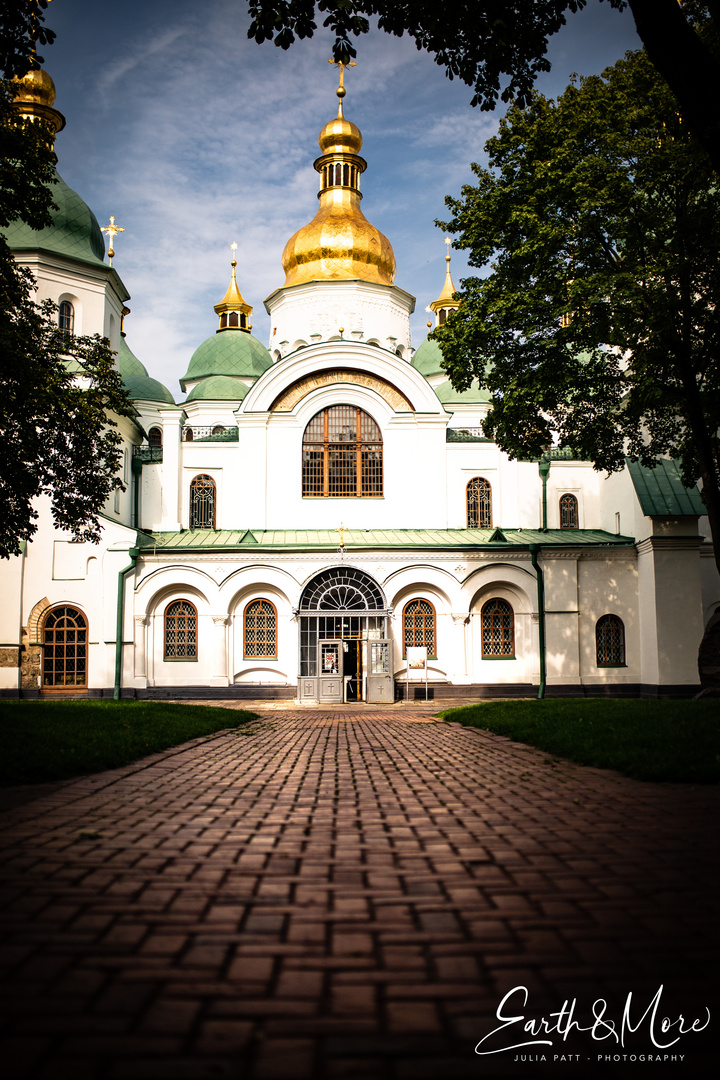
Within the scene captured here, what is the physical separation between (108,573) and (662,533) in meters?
17.5

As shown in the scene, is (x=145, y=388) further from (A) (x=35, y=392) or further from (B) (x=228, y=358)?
(A) (x=35, y=392)

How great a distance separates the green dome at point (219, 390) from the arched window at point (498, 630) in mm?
15924

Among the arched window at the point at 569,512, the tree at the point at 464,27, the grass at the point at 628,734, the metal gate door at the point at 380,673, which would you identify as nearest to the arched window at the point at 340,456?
the metal gate door at the point at 380,673

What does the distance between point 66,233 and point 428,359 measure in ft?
58.0

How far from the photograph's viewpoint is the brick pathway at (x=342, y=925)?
8.76 ft

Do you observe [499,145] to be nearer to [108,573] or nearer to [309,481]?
[309,481]

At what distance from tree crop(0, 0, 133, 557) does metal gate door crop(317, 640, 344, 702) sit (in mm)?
9682

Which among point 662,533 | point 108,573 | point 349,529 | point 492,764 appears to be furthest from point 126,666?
point 492,764

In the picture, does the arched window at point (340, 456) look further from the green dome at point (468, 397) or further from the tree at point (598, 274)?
the tree at point (598, 274)

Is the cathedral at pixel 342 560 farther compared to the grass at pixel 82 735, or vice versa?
the cathedral at pixel 342 560

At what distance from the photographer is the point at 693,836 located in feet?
17.5

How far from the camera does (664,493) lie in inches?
1032

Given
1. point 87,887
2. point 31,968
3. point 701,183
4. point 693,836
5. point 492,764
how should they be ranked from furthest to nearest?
point 701,183, point 492,764, point 693,836, point 87,887, point 31,968

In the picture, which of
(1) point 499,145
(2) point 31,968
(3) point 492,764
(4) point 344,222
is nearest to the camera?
(2) point 31,968
